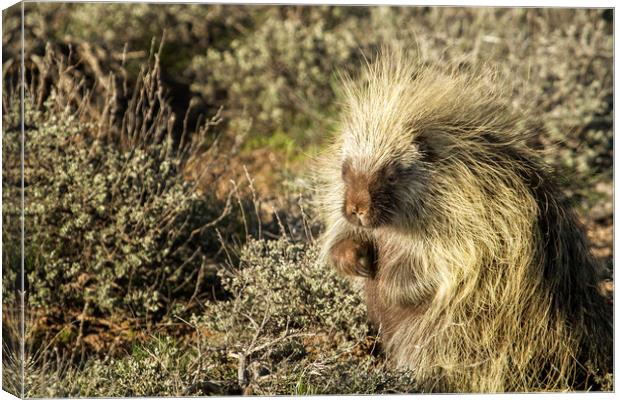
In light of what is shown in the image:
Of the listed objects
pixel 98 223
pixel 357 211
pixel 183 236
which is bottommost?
pixel 183 236

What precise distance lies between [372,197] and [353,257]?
0.46m

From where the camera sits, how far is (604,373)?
4352 mm

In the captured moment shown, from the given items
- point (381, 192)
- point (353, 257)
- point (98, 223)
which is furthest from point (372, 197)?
point (98, 223)

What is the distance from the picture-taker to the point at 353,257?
4.31 m

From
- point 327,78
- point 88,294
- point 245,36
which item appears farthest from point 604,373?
point 245,36

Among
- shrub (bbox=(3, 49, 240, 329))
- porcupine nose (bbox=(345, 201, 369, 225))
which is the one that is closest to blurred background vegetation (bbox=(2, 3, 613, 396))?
shrub (bbox=(3, 49, 240, 329))

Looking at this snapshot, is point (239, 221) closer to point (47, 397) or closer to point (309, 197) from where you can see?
point (309, 197)

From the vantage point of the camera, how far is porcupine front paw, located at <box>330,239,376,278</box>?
14.1ft

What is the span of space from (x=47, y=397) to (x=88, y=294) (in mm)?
1084

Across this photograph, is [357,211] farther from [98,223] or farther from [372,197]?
[98,223]

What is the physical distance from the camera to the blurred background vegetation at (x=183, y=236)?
414cm

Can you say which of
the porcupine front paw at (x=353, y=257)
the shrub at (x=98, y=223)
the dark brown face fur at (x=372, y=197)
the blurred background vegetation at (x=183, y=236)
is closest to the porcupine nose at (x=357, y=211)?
the dark brown face fur at (x=372, y=197)

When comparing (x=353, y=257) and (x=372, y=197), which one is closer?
(x=372, y=197)

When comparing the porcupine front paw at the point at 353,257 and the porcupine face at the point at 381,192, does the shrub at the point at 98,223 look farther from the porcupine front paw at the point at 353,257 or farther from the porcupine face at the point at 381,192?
the porcupine face at the point at 381,192
